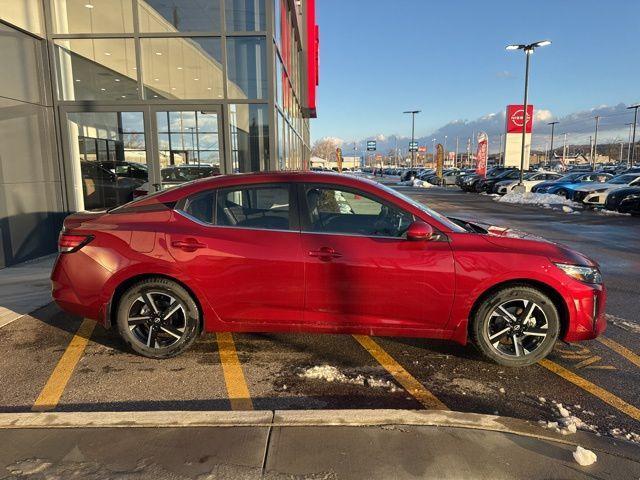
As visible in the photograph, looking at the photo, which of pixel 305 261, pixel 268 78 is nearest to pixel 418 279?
pixel 305 261

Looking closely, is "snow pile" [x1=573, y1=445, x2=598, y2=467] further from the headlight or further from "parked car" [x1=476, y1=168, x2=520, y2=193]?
"parked car" [x1=476, y1=168, x2=520, y2=193]

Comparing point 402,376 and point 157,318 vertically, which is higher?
point 157,318

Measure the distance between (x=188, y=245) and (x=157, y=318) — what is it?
71 centimetres

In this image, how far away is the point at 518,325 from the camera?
380 centimetres

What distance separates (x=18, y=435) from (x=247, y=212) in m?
2.21

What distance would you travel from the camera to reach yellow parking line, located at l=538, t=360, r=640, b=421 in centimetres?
323

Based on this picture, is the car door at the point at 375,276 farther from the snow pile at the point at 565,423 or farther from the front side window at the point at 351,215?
the snow pile at the point at 565,423

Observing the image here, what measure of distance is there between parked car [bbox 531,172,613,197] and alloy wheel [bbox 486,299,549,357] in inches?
899

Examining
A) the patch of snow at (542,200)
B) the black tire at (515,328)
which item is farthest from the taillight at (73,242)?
the patch of snow at (542,200)

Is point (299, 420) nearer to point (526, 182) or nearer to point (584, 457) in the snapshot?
point (584, 457)

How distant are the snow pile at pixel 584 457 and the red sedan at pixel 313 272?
1.31 meters

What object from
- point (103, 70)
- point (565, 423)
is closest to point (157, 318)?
point (565, 423)

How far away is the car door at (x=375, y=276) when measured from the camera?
370cm

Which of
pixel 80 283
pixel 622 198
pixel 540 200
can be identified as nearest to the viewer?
pixel 80 283
